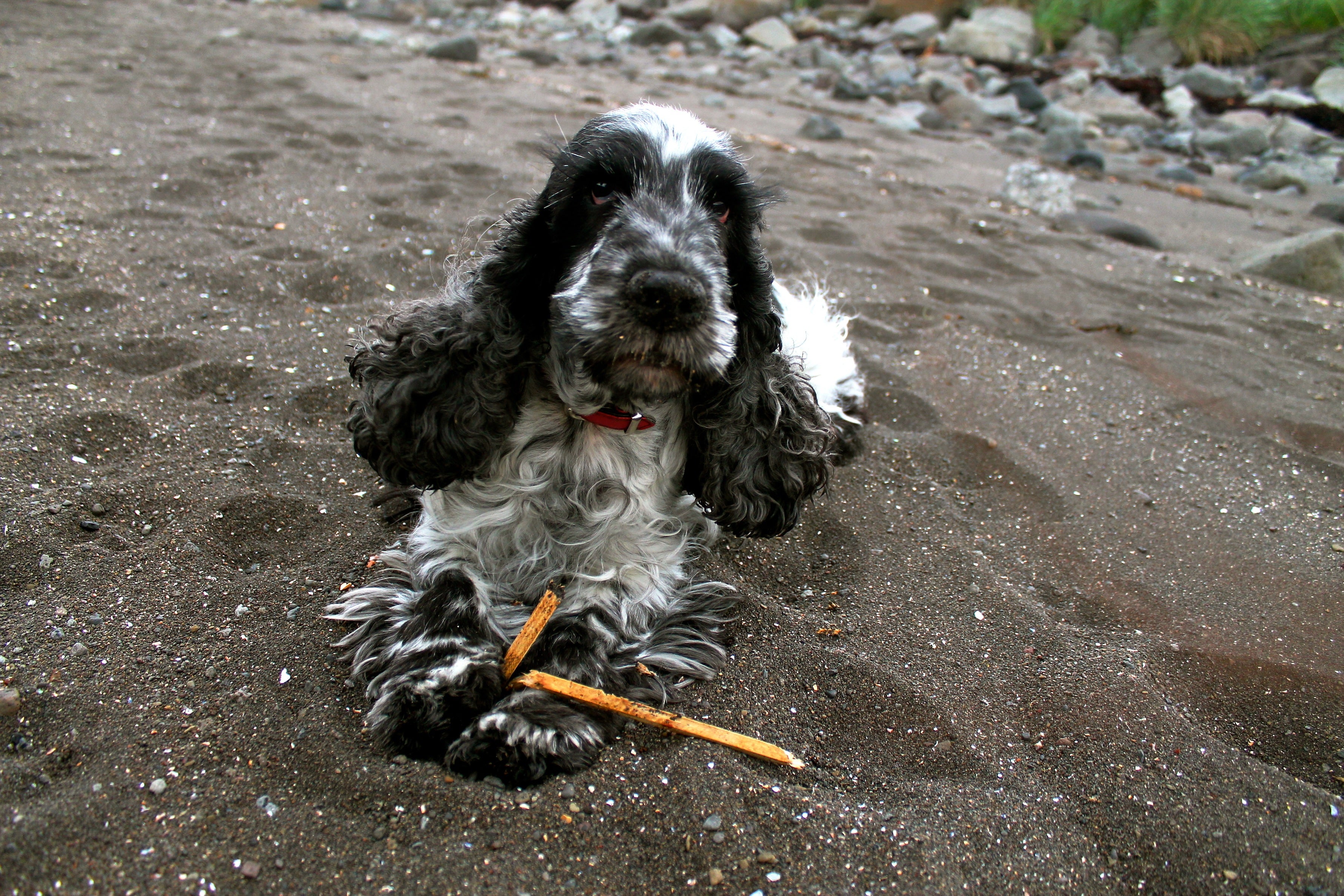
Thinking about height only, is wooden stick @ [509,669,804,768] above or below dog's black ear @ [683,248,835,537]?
below

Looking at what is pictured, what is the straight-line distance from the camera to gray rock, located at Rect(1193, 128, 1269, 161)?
10906 mm

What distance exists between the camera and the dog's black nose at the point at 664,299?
7.16 ft

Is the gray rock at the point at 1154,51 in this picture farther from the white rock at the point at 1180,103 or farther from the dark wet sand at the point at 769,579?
the dark wet sand at the point at 769,579

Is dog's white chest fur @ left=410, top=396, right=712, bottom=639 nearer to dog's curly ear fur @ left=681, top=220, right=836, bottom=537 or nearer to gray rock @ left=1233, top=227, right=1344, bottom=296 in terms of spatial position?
dog's curly ear fur @ left=681, top=220, right=836, bottom=537

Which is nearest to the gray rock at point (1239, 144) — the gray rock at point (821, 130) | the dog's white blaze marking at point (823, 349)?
the gray rock at point (821, 130)

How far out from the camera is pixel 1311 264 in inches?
246

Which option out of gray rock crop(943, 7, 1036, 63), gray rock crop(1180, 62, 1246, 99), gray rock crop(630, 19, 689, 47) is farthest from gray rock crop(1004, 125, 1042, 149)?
gray rock crop(630, 19, 689, 47)

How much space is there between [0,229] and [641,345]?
4084 mm

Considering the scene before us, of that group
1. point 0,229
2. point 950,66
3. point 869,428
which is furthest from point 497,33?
point 869,428

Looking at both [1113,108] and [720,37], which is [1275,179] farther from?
[720,37]

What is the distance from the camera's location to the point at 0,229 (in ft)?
14.7

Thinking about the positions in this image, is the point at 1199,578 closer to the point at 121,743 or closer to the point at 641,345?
the point at 641,345

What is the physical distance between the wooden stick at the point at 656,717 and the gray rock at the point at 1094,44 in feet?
58.2

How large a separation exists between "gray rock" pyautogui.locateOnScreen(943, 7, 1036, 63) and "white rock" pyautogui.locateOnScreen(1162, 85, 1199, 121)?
3268 mm
